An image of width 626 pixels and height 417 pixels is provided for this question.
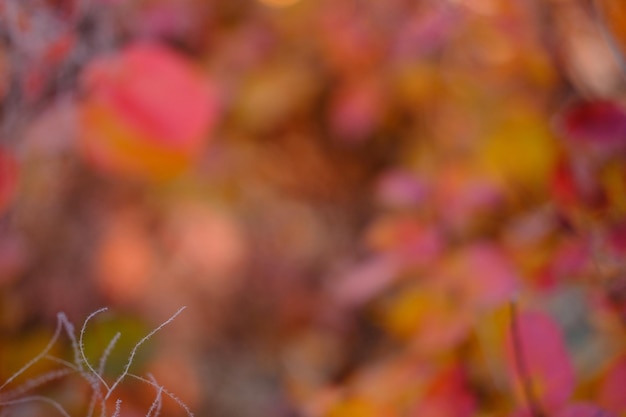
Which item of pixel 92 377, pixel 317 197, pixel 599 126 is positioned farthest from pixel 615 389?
pixel 317 197

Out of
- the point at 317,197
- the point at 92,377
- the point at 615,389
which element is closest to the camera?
the point at 92,377

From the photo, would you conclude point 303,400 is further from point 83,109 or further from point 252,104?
point 252,104

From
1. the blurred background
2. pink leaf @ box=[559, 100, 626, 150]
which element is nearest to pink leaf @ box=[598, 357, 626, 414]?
the blurred background

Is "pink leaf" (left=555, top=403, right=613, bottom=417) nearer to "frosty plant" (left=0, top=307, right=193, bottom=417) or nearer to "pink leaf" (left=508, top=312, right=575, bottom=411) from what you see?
Result: "pink leaf" (left=508, top=312, right=575, bottom=411)

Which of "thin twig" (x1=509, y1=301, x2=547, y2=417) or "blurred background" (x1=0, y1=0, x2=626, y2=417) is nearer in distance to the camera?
"thin twig" (x1=509, y1=301, x2=547, y2=417)

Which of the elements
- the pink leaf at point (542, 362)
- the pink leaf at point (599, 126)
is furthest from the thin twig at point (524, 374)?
the pink leaf at point (599, 126)

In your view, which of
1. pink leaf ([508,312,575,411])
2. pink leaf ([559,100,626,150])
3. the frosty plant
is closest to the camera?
the frosty plant

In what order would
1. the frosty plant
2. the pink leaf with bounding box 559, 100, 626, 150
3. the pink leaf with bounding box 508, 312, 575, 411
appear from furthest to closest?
the pink leaf with bounding box 559, 100, 626, 150 → the pink leaf with bounding box 508, 312, 575, 411 → the frosty plant

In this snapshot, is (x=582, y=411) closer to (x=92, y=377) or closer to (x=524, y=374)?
(x=524, y=374)

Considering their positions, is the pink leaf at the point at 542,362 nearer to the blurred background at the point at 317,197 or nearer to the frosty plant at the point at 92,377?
the blurred background at the point at 317,197
